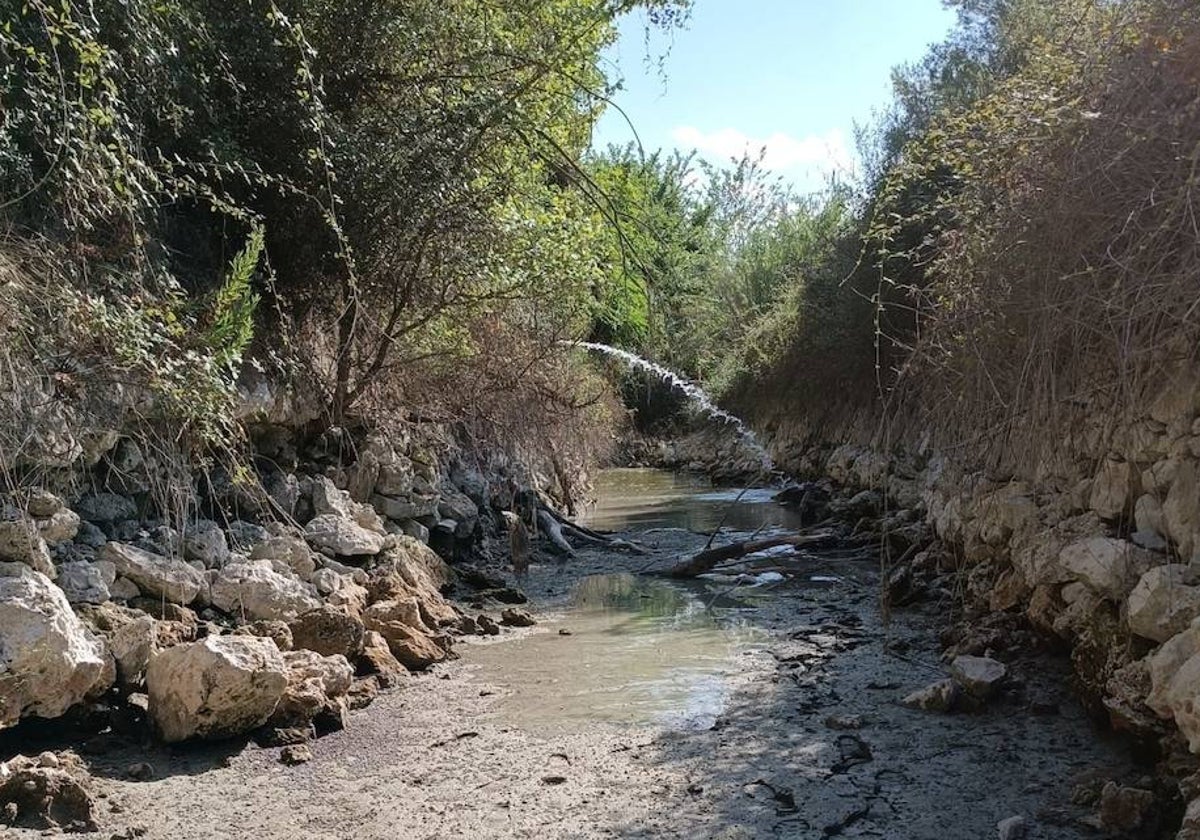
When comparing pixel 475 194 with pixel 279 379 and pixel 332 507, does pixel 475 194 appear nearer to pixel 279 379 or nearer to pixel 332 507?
pixel 279 379

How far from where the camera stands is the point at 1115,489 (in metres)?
5.44

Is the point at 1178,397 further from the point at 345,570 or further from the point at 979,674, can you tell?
the point at 345,570

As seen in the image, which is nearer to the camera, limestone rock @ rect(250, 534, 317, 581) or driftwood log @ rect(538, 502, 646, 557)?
limestone rock @ rect(250, 534, 317, 581)

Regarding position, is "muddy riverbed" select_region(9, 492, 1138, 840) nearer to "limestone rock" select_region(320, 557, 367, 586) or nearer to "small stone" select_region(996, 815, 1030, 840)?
"small stone" select_region(996, 815, 1030, 840)

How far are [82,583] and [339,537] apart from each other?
8.15 ft

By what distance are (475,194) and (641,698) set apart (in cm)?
429

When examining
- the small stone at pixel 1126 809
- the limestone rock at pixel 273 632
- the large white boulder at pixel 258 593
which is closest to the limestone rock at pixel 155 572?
the large white boulder at pixel 258 593

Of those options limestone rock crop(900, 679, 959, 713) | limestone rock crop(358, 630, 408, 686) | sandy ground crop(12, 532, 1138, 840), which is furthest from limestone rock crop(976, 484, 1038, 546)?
limestone rock crop(358, 630, 408, 686)

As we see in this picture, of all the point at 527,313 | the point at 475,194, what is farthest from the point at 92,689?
the point at 527,313

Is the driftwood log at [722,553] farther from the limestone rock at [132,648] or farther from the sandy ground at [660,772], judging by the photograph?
the limestone rock at [132,648]

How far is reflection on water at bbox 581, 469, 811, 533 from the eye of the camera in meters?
14.1

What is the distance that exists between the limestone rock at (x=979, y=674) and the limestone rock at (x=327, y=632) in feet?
11.5

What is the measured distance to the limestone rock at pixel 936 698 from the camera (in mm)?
5422

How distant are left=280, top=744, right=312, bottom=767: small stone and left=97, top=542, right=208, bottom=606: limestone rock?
136cm
